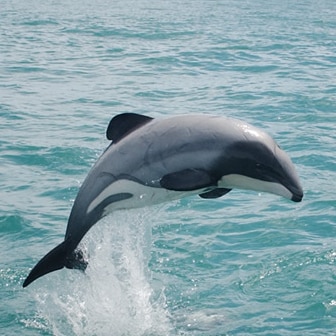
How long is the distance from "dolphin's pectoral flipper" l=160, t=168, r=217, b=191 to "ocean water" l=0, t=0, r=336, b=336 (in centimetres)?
149

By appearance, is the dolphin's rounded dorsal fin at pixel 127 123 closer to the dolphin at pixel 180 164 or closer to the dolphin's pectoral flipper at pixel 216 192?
the dolphin at pixel 180 164

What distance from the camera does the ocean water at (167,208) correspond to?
9484 millimetres

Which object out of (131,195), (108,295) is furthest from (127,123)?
(108,295)

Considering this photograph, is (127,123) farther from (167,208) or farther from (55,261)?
(167,208)

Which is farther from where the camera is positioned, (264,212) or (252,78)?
(252,78)

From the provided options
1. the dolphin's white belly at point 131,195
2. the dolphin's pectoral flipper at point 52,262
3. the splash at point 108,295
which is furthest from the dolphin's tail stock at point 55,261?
the splash at point 108,295

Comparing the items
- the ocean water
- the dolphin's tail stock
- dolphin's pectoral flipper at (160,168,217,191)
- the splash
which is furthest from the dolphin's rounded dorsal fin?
the splash

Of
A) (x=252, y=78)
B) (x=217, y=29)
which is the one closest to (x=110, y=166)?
(x=252, y=78)

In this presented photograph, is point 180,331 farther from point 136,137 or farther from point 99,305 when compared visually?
point 136,137

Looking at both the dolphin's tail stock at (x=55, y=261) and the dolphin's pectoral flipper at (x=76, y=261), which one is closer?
the dolphin's tail stock at (x=55, y=261)

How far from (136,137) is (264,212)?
19.0 feet

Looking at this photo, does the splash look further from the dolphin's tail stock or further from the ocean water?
the dolphin's tail stock

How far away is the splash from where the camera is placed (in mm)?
8984

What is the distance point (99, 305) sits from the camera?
9438mm
